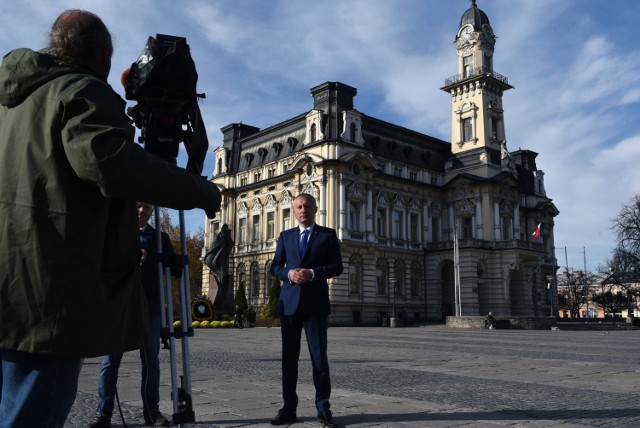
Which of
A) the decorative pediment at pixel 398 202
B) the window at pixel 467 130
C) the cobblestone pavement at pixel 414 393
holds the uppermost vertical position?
the window at pixel 467 130

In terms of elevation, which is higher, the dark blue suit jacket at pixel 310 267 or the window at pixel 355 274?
the window at pixel 355 274

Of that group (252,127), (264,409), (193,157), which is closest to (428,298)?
(252,127)

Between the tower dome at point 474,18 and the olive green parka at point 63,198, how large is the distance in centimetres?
5331

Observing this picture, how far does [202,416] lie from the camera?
545 cm

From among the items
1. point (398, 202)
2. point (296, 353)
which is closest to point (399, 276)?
point (398, 202)

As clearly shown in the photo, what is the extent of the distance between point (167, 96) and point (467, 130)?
50.4 m

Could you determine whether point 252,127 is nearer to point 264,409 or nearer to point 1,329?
point 264,409

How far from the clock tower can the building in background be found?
10 centimetres

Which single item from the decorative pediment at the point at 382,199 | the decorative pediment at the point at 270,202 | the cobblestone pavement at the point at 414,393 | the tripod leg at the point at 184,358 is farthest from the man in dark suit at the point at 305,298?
the decorative pediment at the point at 270,202

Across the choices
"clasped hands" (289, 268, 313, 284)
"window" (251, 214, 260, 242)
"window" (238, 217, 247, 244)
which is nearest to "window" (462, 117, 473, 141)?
"window" (251, 214, 260, 242)

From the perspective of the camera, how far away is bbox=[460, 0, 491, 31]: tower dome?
51.4 metres

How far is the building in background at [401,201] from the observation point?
4369 centimetres

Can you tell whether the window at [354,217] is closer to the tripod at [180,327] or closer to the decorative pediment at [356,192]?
the decorative pediment at [356,192]

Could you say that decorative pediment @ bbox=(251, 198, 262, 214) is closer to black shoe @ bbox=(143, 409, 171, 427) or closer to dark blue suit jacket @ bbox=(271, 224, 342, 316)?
dark blue suit jacket @ bbox=(271, 224, 342, 316)
